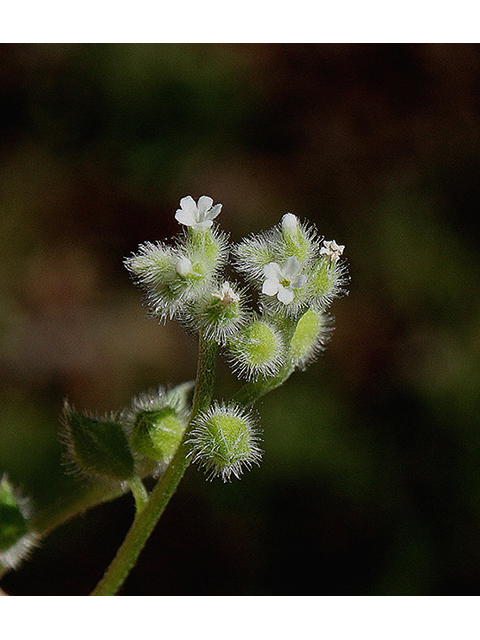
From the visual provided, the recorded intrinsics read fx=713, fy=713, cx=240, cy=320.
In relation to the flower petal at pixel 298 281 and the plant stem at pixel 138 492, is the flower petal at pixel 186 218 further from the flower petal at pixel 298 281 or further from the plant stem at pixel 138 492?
the plant stem at pixel 138 492

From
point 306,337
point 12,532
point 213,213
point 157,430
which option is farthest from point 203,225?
point 12,532

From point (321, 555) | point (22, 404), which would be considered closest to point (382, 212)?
point (321, 555)

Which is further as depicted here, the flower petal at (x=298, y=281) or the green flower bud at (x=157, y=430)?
the green flower bud at (x=157, y=430)

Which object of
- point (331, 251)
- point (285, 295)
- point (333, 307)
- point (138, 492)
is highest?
point (333, 307)

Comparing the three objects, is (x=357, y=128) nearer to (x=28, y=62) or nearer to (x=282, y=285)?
(x=28, y=62)

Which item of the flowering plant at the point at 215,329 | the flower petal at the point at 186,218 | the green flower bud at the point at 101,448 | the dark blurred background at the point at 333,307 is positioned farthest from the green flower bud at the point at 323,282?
the dark blurred background at the point at 333,307

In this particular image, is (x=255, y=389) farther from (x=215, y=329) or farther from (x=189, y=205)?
(x=189, y=205)

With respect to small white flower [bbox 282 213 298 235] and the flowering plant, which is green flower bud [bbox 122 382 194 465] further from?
small white flower [bbox 282 213 298 235]
